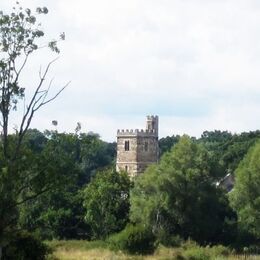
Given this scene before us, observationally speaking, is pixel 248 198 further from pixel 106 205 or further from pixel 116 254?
pixel 116 254

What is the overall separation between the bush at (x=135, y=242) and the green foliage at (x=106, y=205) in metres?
11.6

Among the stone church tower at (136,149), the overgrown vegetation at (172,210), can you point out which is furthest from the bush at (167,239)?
the stone church tower at (136,149)

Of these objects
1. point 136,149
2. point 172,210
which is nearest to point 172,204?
point 172,210

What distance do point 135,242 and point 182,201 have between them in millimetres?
13445

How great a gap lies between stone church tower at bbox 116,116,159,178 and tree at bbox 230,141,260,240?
32.4 meters

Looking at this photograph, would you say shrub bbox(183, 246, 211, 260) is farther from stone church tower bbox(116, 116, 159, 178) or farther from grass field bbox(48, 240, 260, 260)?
stone church tower bbox(116, 116, 159, 178)

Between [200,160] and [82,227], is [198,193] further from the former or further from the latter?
[82,227]

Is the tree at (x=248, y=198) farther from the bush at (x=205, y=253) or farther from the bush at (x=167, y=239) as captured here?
the bush at (x=205, y=253)

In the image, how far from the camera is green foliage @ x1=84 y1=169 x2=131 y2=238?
60125mm

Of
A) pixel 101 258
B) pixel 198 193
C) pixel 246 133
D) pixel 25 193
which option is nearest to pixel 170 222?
pixel 198 193

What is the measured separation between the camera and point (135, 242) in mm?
45531

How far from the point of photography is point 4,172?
2222cm

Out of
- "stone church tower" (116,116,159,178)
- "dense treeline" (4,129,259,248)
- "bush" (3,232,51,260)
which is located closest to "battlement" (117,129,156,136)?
"stone church tower" (116,116,159,178)

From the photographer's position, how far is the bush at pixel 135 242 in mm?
45531
